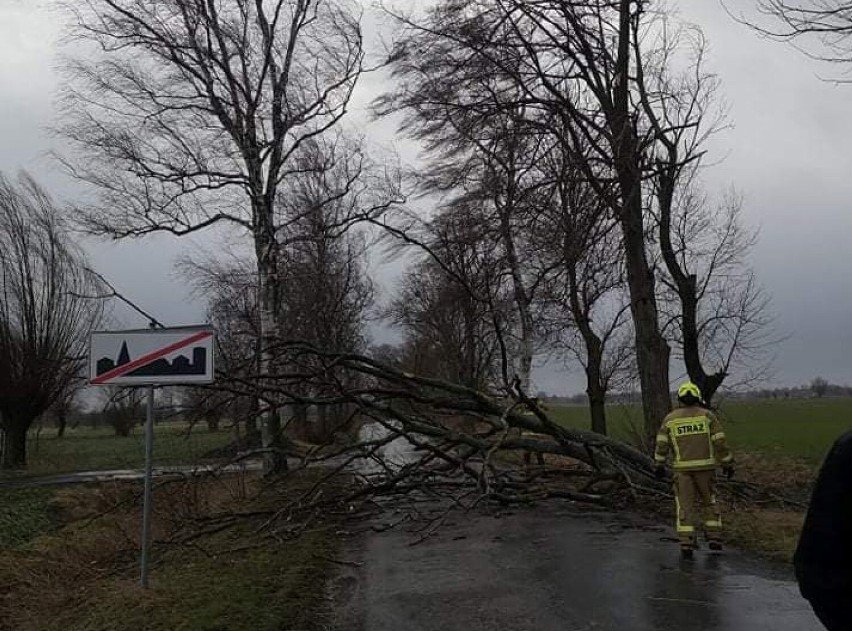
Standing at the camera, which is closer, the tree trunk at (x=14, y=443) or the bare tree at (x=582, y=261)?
the bare tree at (x=582, y=261)

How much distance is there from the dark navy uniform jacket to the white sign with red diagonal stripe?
662cm

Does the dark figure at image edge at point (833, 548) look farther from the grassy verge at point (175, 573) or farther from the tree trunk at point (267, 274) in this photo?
the tree trunk at point (267, 274)

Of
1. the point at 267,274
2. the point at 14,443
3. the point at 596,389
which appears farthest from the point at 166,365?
the point at 14,443

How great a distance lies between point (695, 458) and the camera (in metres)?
9.67

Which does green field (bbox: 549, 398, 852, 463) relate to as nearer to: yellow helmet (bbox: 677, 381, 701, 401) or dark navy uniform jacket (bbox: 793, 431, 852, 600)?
yellow helmet (bbox: 677, 381, 701, 401)

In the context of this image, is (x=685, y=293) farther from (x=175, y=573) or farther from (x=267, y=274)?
(x=175, y=573)

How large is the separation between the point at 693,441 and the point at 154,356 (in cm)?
580

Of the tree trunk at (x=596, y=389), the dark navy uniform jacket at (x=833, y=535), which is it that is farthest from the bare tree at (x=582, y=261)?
the dark navy uniform jacket at (x=833, y=535)

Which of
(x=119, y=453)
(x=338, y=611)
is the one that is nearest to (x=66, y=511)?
(x=338, y=611)

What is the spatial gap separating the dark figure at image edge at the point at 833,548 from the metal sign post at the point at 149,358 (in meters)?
6.64

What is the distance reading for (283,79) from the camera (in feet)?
71.9

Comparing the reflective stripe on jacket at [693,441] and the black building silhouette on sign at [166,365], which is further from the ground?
the black building silhouette on sign at [166,365]

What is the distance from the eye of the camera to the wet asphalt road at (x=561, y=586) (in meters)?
6.83

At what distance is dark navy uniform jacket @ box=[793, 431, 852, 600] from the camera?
7.90 ft
